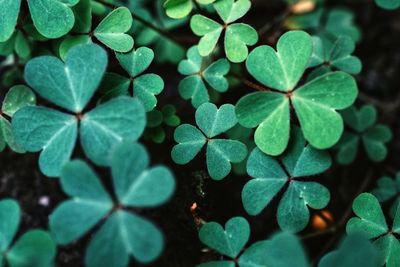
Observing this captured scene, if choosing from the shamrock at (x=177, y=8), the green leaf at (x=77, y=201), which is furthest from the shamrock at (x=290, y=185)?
the shamrock at (x=177, y=8)

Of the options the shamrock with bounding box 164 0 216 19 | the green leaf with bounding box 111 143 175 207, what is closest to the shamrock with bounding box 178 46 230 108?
the shamrock with bounding box 164 0 216 19

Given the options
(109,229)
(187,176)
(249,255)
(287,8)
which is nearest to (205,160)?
(187,176)

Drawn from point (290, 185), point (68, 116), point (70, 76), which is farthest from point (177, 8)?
point (290, 185)

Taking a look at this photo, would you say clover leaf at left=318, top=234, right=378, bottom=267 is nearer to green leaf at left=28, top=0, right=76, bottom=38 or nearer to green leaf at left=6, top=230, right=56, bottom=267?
green leaf at left=6, top=230, right=56, bottom=267

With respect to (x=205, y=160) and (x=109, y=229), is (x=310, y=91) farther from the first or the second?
(x=109, y=229)

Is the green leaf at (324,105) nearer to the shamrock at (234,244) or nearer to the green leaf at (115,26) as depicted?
the shamrock at (234,244)

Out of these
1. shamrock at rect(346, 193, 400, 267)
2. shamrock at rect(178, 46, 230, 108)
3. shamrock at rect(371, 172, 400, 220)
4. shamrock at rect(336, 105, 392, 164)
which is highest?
shamrock at rect(178, 46, 230, 108)
